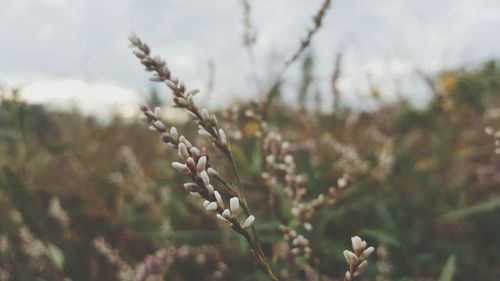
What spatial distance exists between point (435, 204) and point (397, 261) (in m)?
0.41

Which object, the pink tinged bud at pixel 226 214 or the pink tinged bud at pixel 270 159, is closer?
the pink tinged bud at pixel 226 214

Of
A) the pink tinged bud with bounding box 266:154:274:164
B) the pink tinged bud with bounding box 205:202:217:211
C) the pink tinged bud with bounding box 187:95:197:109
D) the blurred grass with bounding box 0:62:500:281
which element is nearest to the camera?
the pink tinged bud with bounding box 205:202:217:211

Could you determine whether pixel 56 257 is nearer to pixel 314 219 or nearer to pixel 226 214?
pixel 314 219

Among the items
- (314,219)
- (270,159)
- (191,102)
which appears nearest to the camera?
(191,102)

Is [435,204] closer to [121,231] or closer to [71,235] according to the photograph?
[121,231]

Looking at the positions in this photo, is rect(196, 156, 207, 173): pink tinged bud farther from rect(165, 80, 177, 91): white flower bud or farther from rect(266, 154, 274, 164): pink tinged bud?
rect(266, 154, 274, 164): pink tinged bud

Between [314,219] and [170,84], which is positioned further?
[314,219]

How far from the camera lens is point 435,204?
2.29m

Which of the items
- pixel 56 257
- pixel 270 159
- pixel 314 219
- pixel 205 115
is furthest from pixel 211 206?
pixel 56 257

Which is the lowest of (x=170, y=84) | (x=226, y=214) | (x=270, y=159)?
(x=226, y=214)

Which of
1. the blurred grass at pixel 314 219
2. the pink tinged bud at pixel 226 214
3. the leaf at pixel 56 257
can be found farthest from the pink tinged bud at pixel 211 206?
the leaf at pixel 56 257

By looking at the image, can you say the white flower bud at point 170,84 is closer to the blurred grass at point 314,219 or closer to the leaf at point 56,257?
the blurred grass at point 314,219

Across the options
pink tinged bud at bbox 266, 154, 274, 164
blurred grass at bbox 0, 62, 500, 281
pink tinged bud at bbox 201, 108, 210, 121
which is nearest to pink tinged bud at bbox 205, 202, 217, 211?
pink tinged bud at bbox 201, 108, 210, 121

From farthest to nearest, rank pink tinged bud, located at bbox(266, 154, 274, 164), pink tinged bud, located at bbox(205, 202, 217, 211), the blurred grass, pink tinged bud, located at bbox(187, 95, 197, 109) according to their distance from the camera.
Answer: the blurred grass < pink tinged bud, located at bbox(266, 154, 274, 164) < pink tinged bud, located at bbox(187, 95, 197, 109) < pink tinged bud, located at bbox(205, 202, 217, 211)
